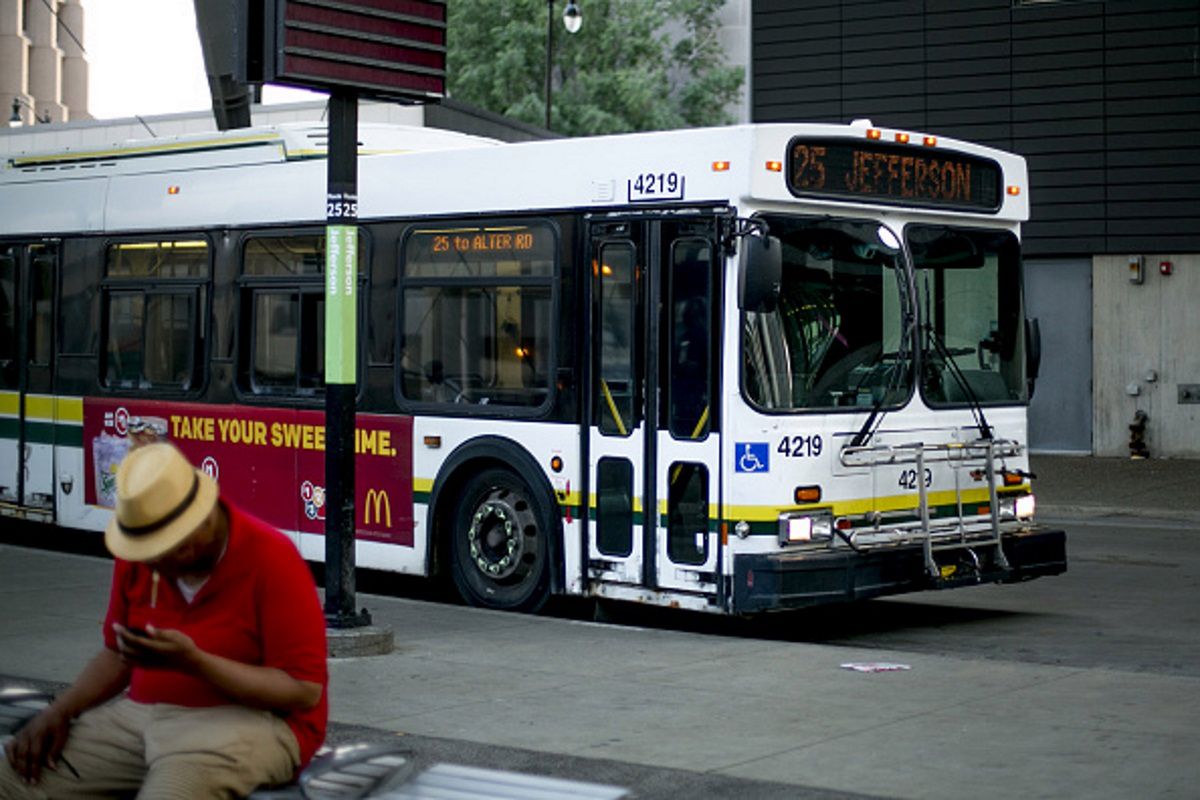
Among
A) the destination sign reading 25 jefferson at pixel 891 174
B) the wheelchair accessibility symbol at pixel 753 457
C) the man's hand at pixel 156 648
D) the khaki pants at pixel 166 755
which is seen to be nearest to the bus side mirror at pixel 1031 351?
the destination sign reading 25 jefferson at pixel 891 174

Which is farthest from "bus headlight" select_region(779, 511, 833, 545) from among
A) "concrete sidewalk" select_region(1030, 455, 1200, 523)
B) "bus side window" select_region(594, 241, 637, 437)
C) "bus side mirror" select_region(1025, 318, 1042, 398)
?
"concrete sidewalk" select_region(1030, 455, 1200, 523)

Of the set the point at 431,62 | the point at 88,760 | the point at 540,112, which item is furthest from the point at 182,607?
the point at 540,112

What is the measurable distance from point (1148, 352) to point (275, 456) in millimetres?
16559

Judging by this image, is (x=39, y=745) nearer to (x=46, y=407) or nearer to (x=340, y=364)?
(x=340, y=364)

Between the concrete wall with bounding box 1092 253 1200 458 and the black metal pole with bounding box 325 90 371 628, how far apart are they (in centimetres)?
1861

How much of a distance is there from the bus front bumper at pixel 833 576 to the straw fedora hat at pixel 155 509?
6260 mm

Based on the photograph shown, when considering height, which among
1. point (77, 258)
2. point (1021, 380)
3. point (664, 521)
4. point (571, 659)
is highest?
point (77, 258)

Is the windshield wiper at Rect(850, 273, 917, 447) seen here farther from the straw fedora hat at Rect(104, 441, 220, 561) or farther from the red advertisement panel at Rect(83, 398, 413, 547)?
the straw fedora hat at Rect(104, 441, 220, 561)

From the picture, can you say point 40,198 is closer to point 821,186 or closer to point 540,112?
point 821,186

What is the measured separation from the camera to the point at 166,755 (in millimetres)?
5062

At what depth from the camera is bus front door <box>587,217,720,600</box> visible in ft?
37.0

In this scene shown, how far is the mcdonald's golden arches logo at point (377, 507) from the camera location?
1330cm

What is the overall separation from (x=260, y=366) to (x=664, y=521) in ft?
13.4

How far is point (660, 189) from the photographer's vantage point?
11.5 m
